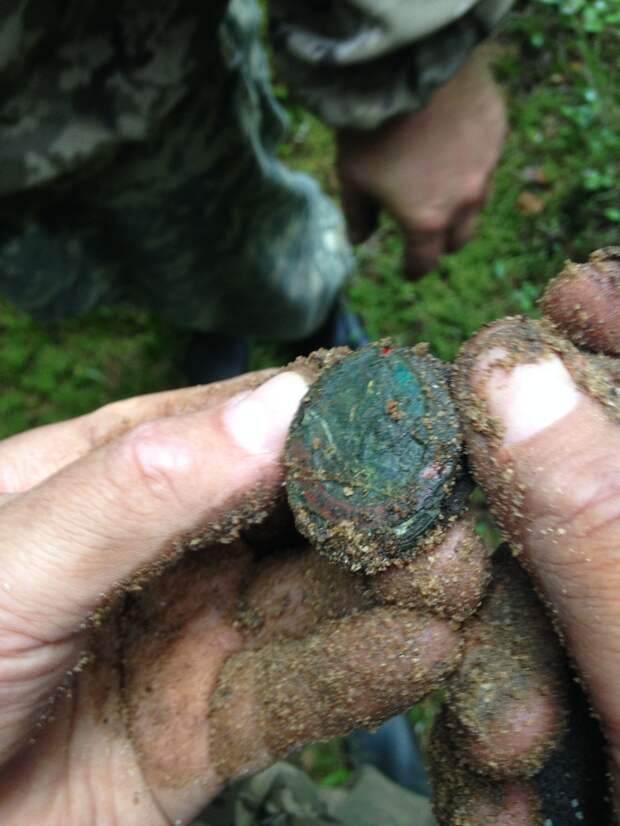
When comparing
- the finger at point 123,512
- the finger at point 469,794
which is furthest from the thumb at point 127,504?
the finger at point 469,794

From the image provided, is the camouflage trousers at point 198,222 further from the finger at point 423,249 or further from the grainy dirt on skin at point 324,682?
the grainy dirt on skin at point 324,682

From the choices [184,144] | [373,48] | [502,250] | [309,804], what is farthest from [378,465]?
[502,250]

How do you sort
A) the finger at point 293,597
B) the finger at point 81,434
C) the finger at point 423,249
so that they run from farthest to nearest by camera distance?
the finger at point 423,249, the finger at point 81,434, the finger at point 293,597

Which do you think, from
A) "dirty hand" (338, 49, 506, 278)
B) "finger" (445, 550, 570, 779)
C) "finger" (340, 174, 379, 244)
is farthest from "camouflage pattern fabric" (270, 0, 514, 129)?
"finger" (445, 550, 570, 779)

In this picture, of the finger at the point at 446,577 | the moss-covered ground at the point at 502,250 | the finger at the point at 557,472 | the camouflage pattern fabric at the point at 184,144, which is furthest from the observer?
the moss-covered ground at the point at 502,250

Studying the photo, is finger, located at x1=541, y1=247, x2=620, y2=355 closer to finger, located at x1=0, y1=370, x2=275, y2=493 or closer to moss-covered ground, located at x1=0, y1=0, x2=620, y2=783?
finger, located at x1=0, y1=370, x2=275, y2=493

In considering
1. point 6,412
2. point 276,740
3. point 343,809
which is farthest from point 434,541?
point 6,412

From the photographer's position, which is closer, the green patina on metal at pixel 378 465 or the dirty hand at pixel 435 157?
the green patina on metal at pixel 378 465

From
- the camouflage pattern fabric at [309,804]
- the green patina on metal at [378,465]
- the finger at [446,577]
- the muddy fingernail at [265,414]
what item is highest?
the muddy fingernail at [265,414]
